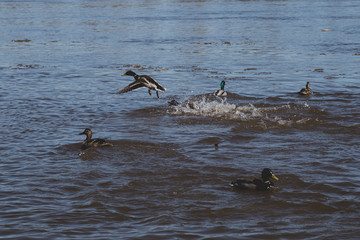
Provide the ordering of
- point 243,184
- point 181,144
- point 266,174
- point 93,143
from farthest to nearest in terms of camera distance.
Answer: point 181,144
point 93,143
point 266,174
point 243,184

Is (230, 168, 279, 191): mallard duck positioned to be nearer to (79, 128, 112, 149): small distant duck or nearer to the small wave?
(79, 128, 112, 149): small distant duck

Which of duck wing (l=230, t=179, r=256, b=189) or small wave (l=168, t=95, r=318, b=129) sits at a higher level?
small wave (l=168, t=95, r=318, b=129)

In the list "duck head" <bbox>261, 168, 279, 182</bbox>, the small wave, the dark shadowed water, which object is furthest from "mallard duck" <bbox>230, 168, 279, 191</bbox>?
the small wave

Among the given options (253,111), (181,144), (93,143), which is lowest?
(181,144)

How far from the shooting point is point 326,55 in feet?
93.2

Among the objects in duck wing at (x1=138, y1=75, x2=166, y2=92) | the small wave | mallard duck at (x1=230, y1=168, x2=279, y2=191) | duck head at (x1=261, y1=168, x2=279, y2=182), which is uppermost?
duck wing at (x1=138, y1=75, x2=166, y2=92)

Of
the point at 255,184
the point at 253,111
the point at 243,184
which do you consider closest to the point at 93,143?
the point at 243,184

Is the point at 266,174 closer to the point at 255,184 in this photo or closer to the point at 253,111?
the point at 255,184

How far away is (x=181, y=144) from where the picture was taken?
44.3ft

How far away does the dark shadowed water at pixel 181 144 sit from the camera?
30.1 feet

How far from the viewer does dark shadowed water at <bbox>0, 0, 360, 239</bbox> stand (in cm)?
919

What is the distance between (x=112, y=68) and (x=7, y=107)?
339 inches

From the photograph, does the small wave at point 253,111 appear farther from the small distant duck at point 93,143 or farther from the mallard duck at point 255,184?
the mallard duck at point 255,184

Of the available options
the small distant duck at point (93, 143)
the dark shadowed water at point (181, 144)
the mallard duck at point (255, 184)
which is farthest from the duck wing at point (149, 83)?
the mallard duck at point (255, 184)
